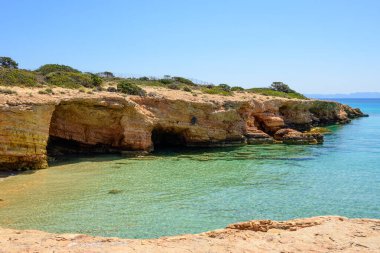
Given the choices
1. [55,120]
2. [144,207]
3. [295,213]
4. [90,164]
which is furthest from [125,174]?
[295,213]

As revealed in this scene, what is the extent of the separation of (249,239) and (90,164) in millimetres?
16870

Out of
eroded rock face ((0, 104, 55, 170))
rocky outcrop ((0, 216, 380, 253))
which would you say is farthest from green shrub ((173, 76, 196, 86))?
rocky outcrop ((0, 216, 380, 253))

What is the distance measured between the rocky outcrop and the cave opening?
22210 mm

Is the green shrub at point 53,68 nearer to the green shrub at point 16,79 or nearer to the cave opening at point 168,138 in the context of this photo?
the green shrub at point 16,79

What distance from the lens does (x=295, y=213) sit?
13398mm

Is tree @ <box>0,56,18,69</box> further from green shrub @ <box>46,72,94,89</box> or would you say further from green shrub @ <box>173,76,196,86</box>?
green shrub @ <box>173,76,196,86</box>

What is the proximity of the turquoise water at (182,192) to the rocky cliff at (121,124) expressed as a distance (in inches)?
74.0

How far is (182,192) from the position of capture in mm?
16406

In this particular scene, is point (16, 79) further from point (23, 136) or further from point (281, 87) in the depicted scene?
point (281, 87)

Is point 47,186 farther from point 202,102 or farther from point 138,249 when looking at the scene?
point 202,102

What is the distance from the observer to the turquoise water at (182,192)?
496 inches

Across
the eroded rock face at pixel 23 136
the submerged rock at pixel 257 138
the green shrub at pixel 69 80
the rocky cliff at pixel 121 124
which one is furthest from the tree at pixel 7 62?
the submerged rock at pixel 257 138

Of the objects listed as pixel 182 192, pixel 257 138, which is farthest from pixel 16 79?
pixel 257 138

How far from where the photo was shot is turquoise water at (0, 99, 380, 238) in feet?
41.3
